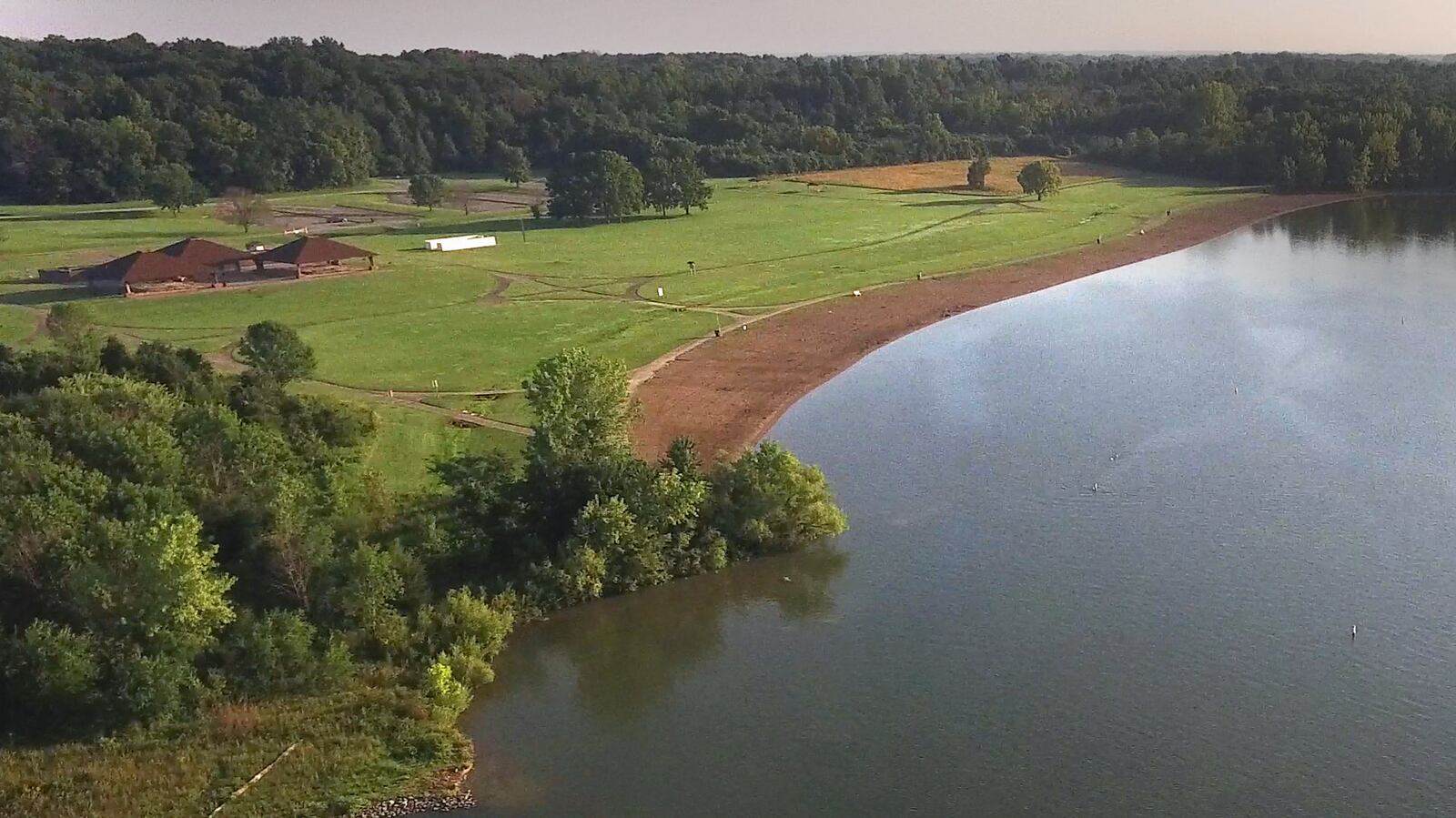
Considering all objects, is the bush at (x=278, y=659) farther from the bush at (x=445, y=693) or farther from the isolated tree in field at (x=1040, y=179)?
the isolated tree in field at (x=1040, y=179)

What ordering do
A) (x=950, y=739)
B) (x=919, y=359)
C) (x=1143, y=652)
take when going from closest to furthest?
(x=950, y=739) → (x=1143, y=652) → (x=919, y=359)

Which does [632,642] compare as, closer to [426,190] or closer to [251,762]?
[251,762]

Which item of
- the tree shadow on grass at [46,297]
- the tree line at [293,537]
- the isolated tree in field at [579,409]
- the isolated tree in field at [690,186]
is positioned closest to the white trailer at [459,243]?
the isolated tree in field at [690,186]

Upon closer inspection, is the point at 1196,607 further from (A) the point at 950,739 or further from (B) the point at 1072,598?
(A) the point at 950,739

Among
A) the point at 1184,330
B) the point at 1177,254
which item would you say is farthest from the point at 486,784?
the point at 1177,254

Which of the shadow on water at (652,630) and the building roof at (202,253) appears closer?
the shadow on water at (652,630)

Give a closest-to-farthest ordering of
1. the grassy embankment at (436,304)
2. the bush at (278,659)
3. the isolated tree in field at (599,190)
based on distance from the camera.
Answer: the grassy embankment at (436,304) < the bush at (278,659) < the isolated tree in field at (599,190)
